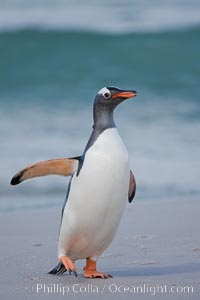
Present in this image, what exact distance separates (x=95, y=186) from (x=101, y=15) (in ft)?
46.9

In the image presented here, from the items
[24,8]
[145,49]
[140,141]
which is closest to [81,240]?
[140,141]

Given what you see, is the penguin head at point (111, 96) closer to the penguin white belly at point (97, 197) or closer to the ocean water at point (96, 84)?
the penguin white belly at point (97, 197)

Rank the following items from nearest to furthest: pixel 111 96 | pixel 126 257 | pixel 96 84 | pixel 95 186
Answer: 1. pixel 95 186
2. pixel 111 96
3. pixel 126 257
4. pixel 96 84

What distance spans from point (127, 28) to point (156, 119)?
18.5 ft

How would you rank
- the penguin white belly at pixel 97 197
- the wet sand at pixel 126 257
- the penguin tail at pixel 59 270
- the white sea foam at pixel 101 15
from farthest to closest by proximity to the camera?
the white sea foam at pixel 101 15
the penguin tail at pixel 59 270
the penguin white belly at pixel 97 197
the wet sand at pixel 126 257

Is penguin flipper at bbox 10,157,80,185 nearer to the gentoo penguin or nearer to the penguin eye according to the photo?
the gentoo penguin

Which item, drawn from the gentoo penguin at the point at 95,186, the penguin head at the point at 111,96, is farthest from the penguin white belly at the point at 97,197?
the penguin head at the point at 111,96

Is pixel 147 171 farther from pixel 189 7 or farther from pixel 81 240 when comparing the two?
pixel 189 7

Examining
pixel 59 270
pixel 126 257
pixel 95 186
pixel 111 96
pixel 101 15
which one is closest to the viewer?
pixel 95 186

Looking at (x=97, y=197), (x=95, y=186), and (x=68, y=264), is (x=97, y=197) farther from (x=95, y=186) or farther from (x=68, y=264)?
(x=68, y=264)

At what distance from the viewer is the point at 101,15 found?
19.4 m

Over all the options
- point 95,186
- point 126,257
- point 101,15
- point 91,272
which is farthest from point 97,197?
point 101,15

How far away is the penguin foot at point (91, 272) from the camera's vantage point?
5394 mm

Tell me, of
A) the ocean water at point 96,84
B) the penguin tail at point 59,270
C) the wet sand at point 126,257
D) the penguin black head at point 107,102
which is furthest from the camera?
the ocean water at point 96,84
